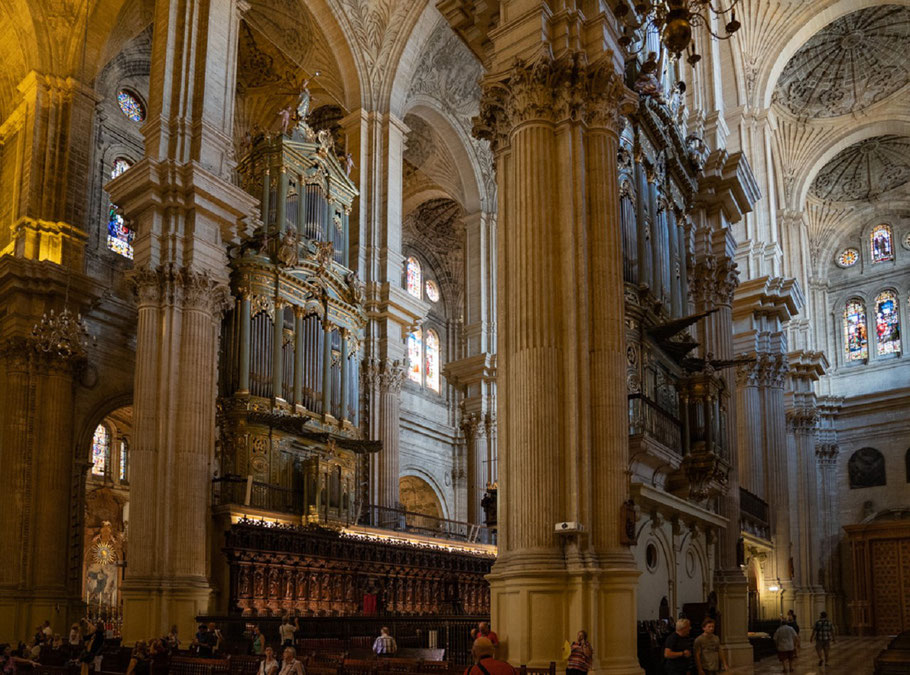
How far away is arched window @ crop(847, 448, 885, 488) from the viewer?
4016 centimetres

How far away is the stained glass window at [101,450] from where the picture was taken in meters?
31.9

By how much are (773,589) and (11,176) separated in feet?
83.5

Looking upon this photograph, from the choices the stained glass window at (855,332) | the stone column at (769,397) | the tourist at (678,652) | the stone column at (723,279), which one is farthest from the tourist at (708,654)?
the stained glass window at (855,332)

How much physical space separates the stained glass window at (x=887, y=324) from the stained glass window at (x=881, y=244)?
1.85m

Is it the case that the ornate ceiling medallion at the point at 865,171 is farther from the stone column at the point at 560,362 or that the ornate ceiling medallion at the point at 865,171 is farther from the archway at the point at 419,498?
the stone column at the point at 560,362

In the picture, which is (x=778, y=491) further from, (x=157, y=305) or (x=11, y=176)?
(x=11, y=176)

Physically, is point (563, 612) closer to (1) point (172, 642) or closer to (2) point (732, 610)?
(1) point (172, 642)

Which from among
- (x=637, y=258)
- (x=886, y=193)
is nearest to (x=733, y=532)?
(x=637, y=258)

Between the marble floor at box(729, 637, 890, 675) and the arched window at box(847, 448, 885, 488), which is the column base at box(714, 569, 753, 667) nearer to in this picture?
the marble floor at box(729, 637, 890, 675)

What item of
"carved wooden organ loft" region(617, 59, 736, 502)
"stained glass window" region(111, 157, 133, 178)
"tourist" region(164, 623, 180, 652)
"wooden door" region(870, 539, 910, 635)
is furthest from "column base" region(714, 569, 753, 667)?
"wooden door" region(870, 539, 910, 635)

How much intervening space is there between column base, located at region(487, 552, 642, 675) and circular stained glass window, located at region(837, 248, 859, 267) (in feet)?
122

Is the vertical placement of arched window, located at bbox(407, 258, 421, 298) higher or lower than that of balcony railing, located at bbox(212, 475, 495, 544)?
higher

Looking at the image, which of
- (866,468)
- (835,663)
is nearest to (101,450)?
(835,663)

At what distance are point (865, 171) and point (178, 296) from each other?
114 ft
